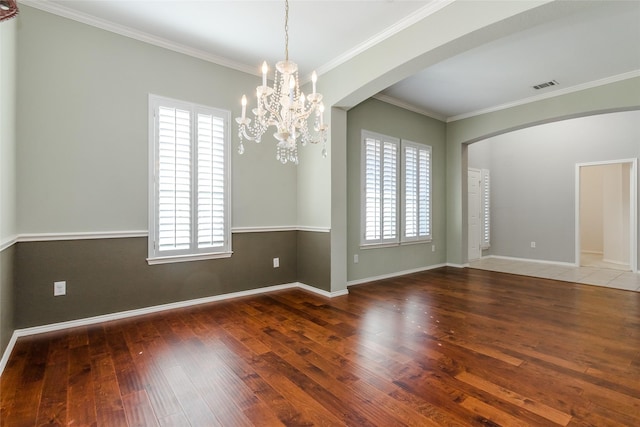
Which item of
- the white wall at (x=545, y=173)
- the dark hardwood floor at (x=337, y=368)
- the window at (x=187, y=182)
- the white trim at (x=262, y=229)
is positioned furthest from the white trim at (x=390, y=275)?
the white wall at (x=545, y=173)

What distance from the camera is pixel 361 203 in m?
4.79

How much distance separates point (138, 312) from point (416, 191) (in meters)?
4.82

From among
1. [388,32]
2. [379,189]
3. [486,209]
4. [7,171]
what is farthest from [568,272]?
[7,171]

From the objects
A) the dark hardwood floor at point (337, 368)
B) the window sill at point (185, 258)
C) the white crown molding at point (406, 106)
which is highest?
the white crown molding at point (406, 106)

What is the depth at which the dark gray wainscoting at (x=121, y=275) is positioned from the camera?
275 centimetres

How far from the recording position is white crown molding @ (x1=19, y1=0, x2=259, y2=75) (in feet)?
9.21

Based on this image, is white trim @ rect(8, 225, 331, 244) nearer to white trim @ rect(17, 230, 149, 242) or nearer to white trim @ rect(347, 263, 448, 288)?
white trim @ rect(17, 230, 149, 242)

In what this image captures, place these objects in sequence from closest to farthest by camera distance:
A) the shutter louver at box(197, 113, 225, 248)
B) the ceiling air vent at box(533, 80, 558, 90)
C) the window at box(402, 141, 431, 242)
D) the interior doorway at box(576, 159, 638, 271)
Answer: the shutter louver at box(197, 113, 225, 248), the ceiling air vent at box(533, 80, 558, 90), the window at box(402, 141, 431, 242), the interior doorway at box(576, 159, 638, 271)

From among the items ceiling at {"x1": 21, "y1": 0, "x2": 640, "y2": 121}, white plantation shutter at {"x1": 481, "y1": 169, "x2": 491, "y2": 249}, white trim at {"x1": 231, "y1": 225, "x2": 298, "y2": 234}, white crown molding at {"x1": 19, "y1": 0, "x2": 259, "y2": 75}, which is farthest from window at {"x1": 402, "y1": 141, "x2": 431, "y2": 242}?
white crown molding at {"x1": 19, "y1": 0, "x2": 259, "y2": 75}

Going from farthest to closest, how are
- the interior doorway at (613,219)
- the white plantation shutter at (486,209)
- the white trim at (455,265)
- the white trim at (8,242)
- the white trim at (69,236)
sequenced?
the white plantation shutter at (486,209)
the white trim at (455,265)
the interior doorway at (613,219)
the white trim at (69,236)
the white trim at (8,242)

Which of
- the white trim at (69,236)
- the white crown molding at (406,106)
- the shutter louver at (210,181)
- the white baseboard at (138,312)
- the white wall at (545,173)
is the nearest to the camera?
the white trim at (69,236)

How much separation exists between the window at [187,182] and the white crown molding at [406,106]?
264cm

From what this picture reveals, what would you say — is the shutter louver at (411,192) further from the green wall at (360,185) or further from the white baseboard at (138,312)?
the white baseboard at (138,312)

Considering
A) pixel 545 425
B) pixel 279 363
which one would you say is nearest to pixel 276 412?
pixel 279 363
